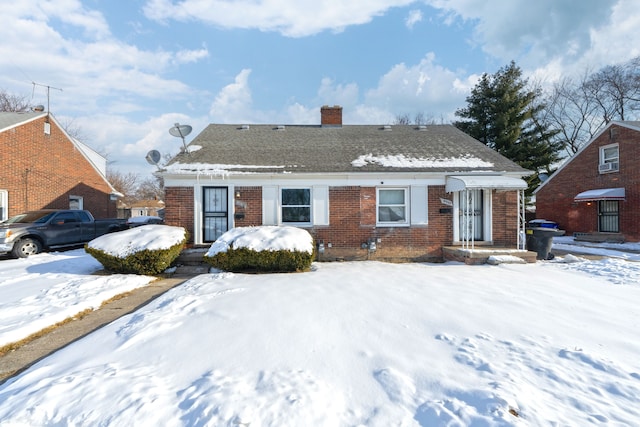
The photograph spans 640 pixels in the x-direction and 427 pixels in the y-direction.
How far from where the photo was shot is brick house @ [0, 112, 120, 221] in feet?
44.5

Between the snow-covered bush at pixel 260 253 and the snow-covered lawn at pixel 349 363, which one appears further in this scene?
the snow-covered bush at pixel 260 253

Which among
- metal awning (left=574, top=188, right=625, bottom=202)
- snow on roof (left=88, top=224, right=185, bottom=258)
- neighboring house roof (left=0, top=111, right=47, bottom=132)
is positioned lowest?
snow on roof (left=88, top=224, right=185, bottom=258)

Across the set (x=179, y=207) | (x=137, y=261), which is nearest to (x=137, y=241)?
(x=137, y=261)

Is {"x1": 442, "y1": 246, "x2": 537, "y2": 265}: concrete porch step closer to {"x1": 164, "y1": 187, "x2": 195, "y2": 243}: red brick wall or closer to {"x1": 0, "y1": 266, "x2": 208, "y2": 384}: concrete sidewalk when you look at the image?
{"x1": 0, "y1": 266, "x2": 208, "y2": 384}: concrete sidewalk

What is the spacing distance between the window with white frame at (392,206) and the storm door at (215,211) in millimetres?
5155

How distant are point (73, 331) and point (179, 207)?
561cm

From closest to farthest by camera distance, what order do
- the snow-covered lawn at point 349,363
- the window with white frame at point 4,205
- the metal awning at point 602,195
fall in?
1. the snow-covered lawn at point 349,363
2. the window with white frame at point 4,205
3. the metal awning at point 602,195

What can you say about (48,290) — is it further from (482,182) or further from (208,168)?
(482,182)

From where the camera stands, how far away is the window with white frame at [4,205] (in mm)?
13328

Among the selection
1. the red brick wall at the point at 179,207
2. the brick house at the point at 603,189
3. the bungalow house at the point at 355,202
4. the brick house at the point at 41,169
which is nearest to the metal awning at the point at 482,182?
the bungalow house at the point at 355,202

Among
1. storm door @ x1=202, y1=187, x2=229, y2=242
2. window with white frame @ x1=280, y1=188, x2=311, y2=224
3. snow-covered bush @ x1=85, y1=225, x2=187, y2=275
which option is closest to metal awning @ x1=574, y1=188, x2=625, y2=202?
window with white frame @ x1=280, y1=188, x2=311, y2=224

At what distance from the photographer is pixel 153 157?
10.3m

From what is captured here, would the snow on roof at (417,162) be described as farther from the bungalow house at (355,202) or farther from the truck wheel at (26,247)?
the truck wheel at (26,247)

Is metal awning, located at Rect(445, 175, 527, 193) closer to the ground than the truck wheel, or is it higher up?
higher up
